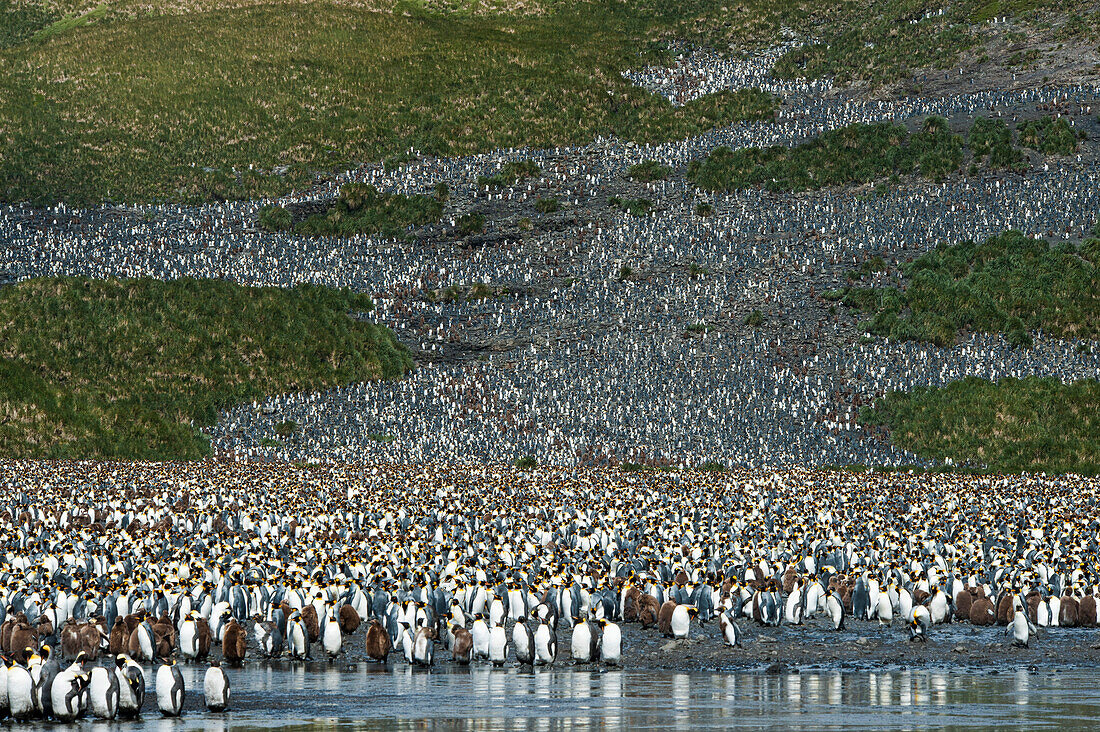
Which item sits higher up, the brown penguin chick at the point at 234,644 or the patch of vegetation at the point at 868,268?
the patch of vegetation at the point at 868,268

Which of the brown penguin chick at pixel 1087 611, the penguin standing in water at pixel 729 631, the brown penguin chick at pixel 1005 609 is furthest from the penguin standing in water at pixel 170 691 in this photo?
the brown penguin chick at pixel 1087 611

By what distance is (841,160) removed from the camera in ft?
287

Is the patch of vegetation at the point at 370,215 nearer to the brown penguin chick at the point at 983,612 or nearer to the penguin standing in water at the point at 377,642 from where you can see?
the brown penguin chick at the point at 983,612

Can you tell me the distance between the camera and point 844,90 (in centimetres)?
10375

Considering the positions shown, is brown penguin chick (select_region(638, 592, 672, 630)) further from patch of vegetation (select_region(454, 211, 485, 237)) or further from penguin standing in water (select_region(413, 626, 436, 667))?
patch of vegetation (select_region(454, 211, 485, 237))

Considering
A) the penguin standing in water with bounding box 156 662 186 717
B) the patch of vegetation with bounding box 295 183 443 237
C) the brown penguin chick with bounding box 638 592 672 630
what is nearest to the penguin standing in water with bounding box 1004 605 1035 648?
the brown penguin chick with bounding box 638 592 672 630

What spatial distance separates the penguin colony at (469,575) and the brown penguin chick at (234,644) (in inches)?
1.5

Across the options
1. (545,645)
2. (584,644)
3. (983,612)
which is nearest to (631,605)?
(584,644)

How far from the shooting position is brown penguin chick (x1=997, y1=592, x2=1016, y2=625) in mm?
20953

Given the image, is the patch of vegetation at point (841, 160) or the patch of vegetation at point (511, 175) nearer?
the patch of vegetation at point (841, 160)

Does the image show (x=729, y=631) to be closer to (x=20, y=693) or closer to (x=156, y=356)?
(x=20, y=693)

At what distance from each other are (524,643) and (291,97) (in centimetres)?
9997

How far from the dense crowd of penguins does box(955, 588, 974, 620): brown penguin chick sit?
92.9ft

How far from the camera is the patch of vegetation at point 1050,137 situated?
3238 inches
